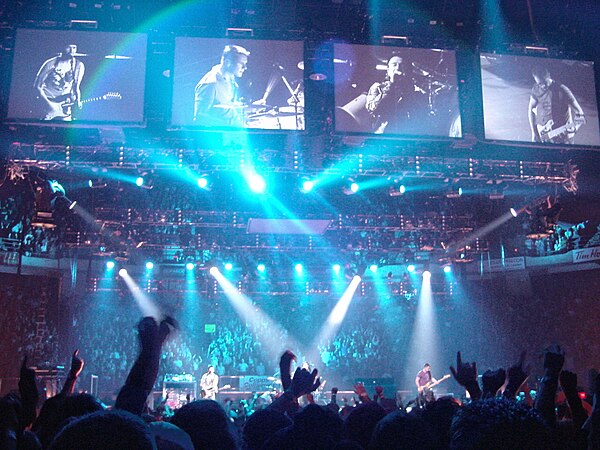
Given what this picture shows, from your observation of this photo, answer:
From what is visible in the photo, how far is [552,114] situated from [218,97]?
17.4ft

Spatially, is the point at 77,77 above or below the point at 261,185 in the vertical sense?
above

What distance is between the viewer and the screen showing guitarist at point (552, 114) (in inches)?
376

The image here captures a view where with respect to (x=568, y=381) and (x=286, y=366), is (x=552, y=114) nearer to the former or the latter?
(x=286, y=366)

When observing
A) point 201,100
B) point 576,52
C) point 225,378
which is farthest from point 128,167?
point 225,378

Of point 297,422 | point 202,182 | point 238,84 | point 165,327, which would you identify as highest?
point 238,84

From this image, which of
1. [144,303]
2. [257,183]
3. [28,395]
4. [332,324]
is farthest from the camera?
[332,324]

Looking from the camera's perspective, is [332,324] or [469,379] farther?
[332,324]

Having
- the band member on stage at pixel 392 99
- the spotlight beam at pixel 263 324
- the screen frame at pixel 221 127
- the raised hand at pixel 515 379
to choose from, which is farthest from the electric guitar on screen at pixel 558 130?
the spotlight beam at pixel 263 324

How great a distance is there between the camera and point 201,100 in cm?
882

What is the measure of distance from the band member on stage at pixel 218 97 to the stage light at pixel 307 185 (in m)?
2.56

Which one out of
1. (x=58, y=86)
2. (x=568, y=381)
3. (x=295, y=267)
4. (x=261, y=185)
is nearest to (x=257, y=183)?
(x=261, y=185)

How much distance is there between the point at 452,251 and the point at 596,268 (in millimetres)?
4285

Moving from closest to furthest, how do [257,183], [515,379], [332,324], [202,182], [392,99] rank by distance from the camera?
1. [515,379]
2. [392,99]
3. [202,182]
4. [257,183]
5. [332,324]

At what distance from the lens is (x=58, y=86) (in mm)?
8633
